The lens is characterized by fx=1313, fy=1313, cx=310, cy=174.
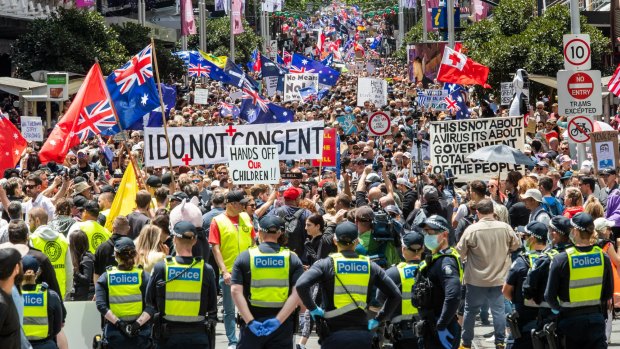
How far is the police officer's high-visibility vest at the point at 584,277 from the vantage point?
9414 millimetres

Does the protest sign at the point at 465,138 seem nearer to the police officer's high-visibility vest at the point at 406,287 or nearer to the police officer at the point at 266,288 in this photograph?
the police officer's high-visibility vest at the point at 406,287

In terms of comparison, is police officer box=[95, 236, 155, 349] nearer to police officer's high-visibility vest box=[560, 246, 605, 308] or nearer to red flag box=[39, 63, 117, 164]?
police officer's high-visibility vest box=[560, 246, 605, 308]

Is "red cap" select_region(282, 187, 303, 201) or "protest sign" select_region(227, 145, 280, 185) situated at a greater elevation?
"protest sign" select_region(227, 145, 280, 185)

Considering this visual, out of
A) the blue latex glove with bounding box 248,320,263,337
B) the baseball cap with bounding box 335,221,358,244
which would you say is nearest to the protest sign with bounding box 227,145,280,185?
the blue latex glove with bounding box 248,320,263,337

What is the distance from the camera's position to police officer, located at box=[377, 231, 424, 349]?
32.0 ft

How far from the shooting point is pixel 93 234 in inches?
461

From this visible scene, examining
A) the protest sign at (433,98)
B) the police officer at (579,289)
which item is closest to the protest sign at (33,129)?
the protest sign at (433,98)

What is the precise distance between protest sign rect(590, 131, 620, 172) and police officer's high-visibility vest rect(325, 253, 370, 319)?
9.52m

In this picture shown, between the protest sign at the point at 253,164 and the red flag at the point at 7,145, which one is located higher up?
the red flag at the point at 7,145

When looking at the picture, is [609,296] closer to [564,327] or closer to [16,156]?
[564,327]

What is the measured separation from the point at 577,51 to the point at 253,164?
5.58 m

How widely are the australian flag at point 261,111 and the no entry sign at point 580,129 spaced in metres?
7.01

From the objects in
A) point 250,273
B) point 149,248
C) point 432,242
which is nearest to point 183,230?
point 250,273

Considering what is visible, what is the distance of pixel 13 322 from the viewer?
7289mm
